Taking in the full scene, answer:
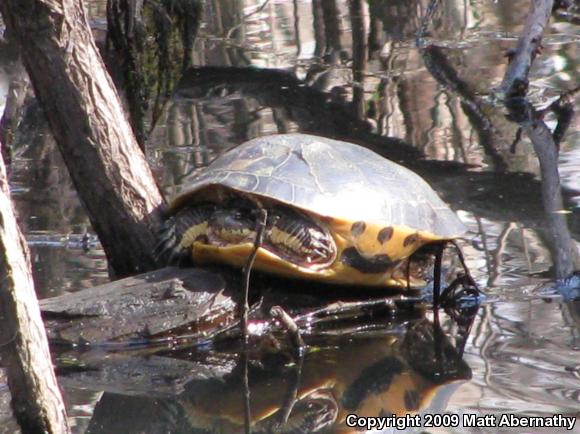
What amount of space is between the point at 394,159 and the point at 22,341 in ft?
16.6

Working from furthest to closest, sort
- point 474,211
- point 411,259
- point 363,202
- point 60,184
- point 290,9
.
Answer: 1. point 290,9
2. point 60,184
3. point 474,211
4. point 411,259
5. point 363,202

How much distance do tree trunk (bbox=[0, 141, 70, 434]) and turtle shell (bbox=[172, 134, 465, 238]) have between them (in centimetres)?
171

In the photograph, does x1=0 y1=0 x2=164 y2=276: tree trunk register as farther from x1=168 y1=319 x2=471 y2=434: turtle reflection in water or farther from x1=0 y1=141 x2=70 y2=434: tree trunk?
x1=0 y1=141 x2=70 y2=434: tree trunk

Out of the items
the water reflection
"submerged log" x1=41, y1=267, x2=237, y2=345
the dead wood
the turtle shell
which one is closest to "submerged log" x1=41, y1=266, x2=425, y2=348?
"submerged log" x1=41, y1=267, x2=237, y2=345

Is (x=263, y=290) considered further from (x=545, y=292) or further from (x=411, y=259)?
(x=545, y=292)

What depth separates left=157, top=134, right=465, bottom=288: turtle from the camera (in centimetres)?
507

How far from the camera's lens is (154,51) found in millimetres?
6906

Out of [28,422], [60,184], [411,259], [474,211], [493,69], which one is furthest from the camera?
[493,69]

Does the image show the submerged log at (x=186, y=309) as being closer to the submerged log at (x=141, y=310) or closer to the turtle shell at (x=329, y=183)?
the submerged log at (x=141, y=310)

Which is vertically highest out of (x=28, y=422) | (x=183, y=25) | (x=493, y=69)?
(x=183, y=25)

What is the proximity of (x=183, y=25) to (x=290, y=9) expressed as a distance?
782cm

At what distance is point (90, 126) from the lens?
5309mm

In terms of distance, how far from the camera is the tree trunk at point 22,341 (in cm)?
337

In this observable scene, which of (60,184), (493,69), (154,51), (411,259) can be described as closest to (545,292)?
(411,259)
